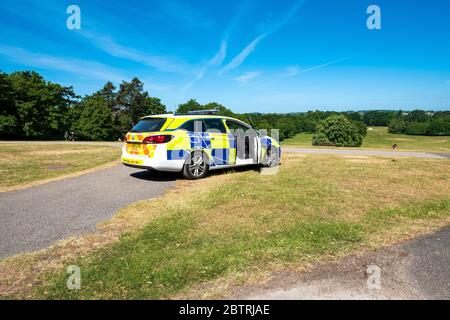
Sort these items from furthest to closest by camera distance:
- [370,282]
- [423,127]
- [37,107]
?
[423,127] < [37,107] < [370,282]

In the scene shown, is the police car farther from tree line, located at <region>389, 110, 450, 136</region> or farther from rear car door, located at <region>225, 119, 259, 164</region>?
tree line, located at <region>389, 110, 450, 136</region>

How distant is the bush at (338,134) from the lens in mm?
60125

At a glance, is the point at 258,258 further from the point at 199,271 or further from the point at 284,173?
the point at 284,173

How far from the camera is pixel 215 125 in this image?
852cm

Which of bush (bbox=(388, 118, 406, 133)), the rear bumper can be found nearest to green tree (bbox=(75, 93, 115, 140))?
the rear bumper

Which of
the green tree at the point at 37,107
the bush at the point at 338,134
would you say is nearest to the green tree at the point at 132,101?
the green tree at the point at 37,107

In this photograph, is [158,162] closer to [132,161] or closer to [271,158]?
[132,161]

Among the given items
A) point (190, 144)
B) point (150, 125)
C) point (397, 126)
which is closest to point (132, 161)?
point (150, 125)

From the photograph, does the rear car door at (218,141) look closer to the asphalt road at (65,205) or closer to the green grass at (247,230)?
the green grass at (247,230)

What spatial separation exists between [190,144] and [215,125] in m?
1.16

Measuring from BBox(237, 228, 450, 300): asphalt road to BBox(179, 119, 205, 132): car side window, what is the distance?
5.23 metres

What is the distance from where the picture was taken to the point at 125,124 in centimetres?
6462

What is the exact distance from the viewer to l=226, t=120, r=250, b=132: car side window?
8.98 m

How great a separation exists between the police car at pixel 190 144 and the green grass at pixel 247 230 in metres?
0.76
